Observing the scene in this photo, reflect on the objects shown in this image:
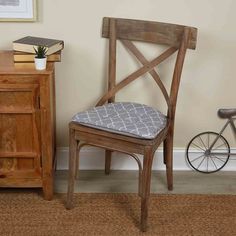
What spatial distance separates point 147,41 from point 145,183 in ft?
2.67

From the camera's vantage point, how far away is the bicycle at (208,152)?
2617 millimetres

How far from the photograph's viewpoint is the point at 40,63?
2018 mm

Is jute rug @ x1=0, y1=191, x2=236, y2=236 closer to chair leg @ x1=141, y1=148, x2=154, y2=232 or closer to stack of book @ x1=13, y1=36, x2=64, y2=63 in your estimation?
chair leg @ x1=141, y1=148, x2=154, y2=232

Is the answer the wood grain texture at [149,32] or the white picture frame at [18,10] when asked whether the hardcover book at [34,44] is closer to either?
the white picture frame at [18,10]

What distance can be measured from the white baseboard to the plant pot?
2.37 feet

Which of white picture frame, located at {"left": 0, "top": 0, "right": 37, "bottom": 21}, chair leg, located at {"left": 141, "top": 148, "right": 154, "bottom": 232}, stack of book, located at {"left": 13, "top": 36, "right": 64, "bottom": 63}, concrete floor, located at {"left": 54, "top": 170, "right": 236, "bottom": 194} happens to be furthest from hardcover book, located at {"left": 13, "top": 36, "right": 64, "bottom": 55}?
concrete floor, located at {"left": 54, "top": 170, "right": 236, "bottom": 194}

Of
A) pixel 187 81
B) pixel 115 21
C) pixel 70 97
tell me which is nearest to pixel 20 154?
pixel 70 97

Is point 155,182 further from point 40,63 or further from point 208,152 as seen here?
point 40,63

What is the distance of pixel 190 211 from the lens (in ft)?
7.29

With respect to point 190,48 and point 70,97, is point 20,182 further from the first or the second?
point 190,48

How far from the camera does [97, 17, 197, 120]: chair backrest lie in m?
2.19

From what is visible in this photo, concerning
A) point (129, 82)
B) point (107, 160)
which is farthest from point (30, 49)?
point (107, 160)

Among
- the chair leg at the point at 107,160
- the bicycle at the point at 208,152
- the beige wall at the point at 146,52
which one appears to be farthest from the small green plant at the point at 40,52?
the bicycle at the point at 208,152

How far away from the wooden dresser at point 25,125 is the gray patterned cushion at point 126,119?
7.7 inches
